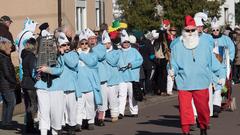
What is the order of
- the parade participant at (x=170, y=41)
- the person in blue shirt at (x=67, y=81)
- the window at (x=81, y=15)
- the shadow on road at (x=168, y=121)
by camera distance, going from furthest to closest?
1. the window at (x=81, y=15)
2. the parade participant at (x=170, y=41)
3. the shadow on road at (x=168, y=121)
4. the person in blue shirt at (x=67, y=81)

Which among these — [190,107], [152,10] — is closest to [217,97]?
[190,107]

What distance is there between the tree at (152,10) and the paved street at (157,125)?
44.0 feet

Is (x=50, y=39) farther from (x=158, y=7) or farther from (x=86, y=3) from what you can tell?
(x=158, y=7)

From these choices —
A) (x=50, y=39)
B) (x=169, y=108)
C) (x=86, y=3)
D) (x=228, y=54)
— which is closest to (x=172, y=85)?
(x=169, y=108)

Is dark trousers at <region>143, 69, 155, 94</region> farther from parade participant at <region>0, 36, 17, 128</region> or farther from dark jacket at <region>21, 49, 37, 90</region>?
dark jacket at <region>21, 49, 37, 90</region>

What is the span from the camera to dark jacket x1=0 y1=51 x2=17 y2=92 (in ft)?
46.8

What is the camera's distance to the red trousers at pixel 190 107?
1170 cm

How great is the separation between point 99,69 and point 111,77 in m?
0.75

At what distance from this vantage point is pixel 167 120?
1574 cm

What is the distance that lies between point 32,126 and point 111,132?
1.53 meters

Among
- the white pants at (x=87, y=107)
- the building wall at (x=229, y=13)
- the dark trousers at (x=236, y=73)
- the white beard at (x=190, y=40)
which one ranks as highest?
the building wall at (x=229, y=13)

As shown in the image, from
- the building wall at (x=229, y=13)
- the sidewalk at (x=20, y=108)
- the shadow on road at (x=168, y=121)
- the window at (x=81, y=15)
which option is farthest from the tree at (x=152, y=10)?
the shadow on road at (x=168, y=121)

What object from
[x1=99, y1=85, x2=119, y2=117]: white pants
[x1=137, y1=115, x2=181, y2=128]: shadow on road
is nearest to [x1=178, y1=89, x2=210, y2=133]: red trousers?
[x1=137, y1=115, x2=181, y2=128]: shadow on road

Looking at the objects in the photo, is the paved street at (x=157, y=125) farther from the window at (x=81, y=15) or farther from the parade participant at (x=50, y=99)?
the window at (x=81, y=15)
